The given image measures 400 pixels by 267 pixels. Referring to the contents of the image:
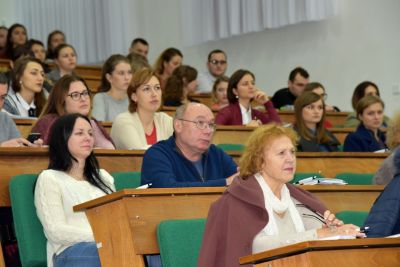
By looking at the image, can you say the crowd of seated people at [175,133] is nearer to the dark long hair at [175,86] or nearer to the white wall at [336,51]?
the dark long hair at [175,86]

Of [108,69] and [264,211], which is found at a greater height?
[108,69]

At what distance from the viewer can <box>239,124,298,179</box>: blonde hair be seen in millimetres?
3564

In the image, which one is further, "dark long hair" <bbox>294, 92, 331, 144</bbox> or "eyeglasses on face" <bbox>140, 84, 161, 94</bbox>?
"dark long hair" <bbox>294, 92, 331, 144</bbox>

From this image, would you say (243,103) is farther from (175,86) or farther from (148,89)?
(148,89)

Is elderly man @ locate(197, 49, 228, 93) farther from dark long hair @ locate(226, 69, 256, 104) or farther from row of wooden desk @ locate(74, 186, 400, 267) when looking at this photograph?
row of wooden desk @ locate(74, 186, 400, 267)

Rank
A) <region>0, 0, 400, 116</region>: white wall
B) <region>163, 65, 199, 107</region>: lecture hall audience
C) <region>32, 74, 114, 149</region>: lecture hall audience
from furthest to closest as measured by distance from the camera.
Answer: <region>0, 0, 400, 116</region>: white wall
<region>163, 65, 199, 107</region>: lecture hall audience
<region>32, 74, 114, 149</region>: lecture hall audience

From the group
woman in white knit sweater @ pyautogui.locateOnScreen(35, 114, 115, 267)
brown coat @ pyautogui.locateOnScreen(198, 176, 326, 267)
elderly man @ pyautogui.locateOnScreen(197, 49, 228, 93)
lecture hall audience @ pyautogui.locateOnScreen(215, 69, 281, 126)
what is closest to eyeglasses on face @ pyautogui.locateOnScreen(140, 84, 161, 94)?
woman in white knit sweater @ pyautogui.locateOnScreen(35, 114, 115, 267)

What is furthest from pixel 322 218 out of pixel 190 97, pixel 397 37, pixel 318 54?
pixel 318 54

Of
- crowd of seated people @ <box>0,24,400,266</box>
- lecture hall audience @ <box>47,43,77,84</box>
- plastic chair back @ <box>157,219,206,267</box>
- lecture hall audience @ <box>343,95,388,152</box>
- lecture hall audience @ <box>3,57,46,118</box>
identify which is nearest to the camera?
plastic chair back @ <box>157,219,206,267</box>

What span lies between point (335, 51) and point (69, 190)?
5959mm

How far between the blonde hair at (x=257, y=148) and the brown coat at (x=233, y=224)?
9 cm

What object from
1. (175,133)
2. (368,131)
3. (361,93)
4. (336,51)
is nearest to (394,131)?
(175,133)

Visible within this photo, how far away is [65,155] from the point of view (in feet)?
13.5

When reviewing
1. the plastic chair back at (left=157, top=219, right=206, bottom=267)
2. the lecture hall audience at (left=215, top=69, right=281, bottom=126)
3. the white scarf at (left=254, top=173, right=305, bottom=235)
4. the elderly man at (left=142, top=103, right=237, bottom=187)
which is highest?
the lecture hall audience at (left=215, top=69, right=281, bottom=126)
